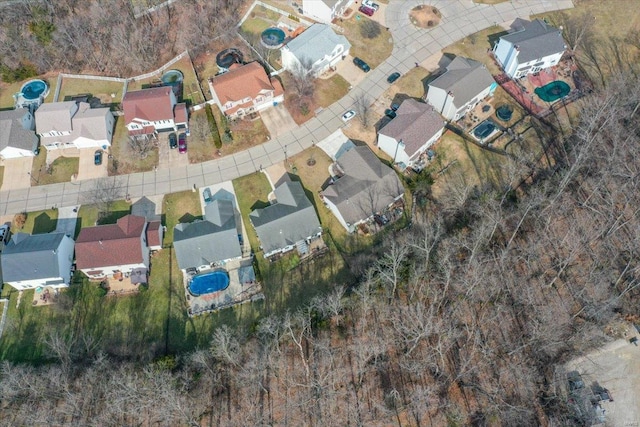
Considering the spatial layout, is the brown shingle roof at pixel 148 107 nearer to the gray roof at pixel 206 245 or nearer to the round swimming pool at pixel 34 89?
the round swimming pool at pixel 34 89

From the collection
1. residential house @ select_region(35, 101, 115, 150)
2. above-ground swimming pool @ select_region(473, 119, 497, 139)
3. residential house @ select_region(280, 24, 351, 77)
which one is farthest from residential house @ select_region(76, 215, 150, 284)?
above-ground swimming pool @ select_region(473, 119, 497, 139)

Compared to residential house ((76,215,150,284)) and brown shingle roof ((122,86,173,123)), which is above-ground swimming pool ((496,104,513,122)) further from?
residential house ((76,215,150,284))

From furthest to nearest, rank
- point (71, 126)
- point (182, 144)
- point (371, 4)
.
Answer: point (371, 4), point (182, 144), point (71, 126)

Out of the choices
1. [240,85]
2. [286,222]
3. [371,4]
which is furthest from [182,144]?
[371,4]

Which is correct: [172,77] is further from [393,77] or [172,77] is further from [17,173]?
[393,77]

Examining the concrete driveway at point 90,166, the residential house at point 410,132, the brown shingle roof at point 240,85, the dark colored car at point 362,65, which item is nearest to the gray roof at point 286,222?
the residential house at point 410,132

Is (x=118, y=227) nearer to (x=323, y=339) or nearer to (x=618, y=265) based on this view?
(x=323, y=339)
